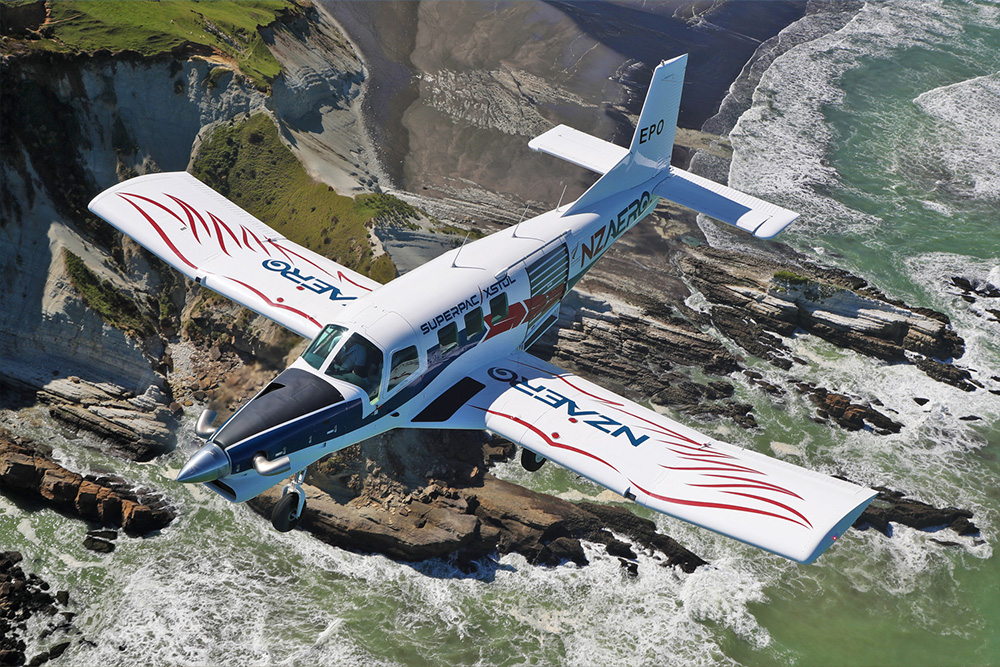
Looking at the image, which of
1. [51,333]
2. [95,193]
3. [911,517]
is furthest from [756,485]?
[95,193]

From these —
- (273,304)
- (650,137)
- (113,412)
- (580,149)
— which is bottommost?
(113,412)

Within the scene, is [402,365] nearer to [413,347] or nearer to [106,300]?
[413,347]

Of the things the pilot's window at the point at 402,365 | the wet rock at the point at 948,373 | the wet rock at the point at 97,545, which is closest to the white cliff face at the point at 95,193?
the wet rock at the point at 97,545

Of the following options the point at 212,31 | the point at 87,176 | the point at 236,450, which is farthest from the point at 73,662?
the point at 212,31

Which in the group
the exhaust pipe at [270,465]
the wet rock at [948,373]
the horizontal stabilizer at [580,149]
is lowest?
the wet rock at [948,373]

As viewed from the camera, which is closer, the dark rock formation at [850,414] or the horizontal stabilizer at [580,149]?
the horizontal stabilizer at [580,149]

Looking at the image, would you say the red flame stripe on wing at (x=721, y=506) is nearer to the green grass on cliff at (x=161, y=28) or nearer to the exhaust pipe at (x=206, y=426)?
the exhaust pipe at (x=206, y=426)

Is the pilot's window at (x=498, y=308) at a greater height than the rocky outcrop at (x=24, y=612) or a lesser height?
greater

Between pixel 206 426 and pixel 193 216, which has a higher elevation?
pixel 193 216
